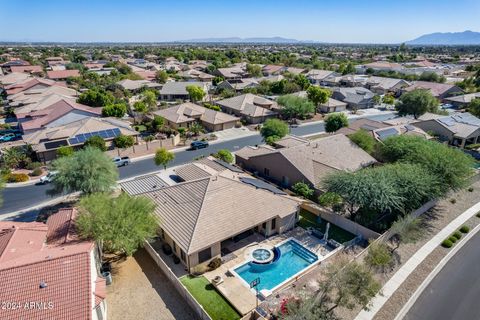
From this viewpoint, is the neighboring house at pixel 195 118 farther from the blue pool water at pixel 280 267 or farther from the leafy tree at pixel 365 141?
the blue pool water at pixel 280 267

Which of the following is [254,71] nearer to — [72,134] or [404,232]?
[72,134]

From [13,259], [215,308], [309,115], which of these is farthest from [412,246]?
[309,115]

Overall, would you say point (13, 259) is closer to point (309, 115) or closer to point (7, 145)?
point (7, 145)

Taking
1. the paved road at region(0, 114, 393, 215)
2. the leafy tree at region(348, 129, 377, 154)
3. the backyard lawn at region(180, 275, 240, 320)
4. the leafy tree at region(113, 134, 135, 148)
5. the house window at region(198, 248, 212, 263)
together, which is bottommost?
the paved road at region(0, 114, 393, 215)

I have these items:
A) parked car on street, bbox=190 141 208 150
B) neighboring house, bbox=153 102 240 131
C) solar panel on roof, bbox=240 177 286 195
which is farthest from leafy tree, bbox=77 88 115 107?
solar panel on roof, bbox=240 177 286 195

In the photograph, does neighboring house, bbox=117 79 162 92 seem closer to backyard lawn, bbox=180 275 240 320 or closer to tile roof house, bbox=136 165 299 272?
tile roof house, bbox=136 165 299 272
